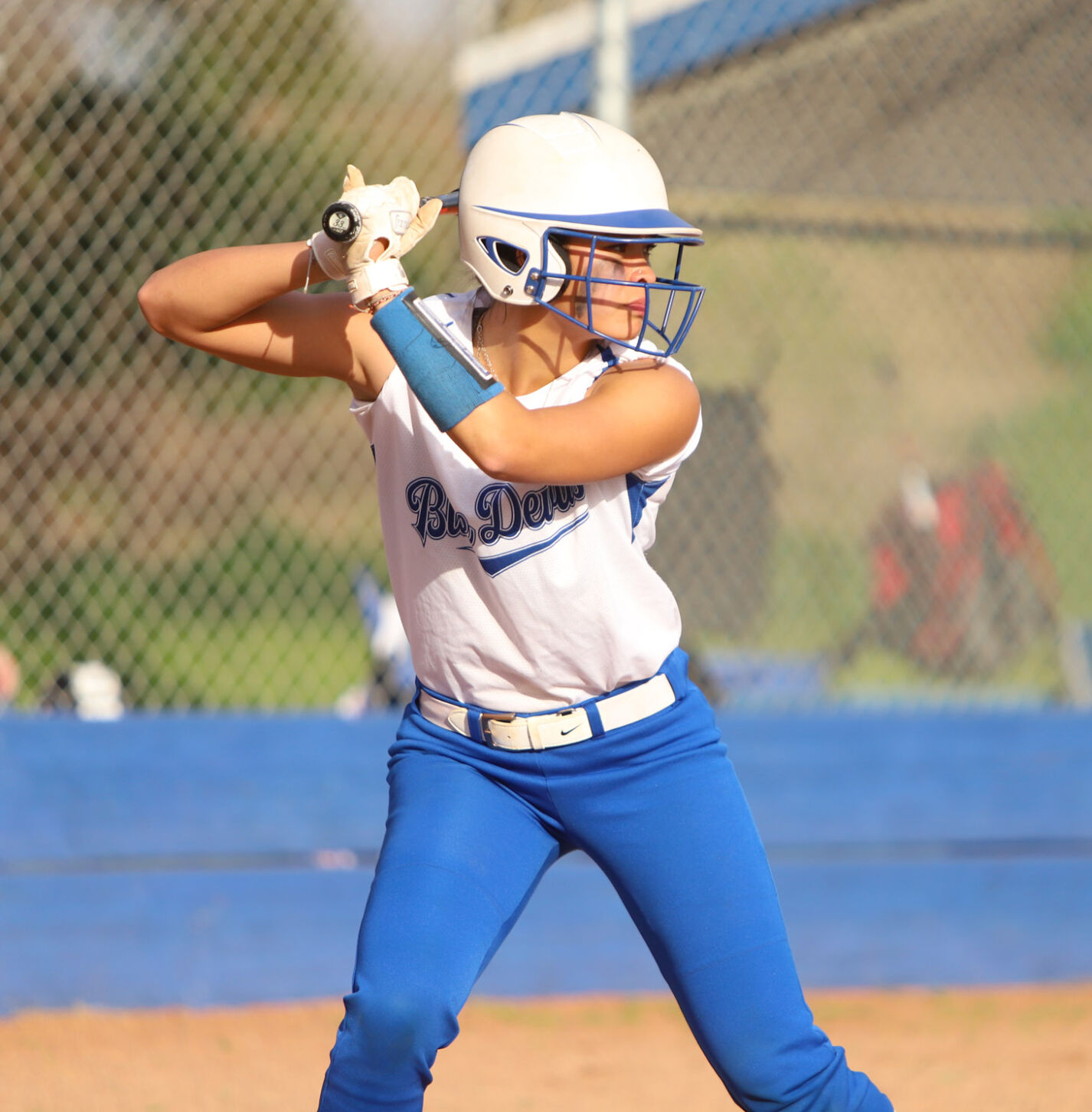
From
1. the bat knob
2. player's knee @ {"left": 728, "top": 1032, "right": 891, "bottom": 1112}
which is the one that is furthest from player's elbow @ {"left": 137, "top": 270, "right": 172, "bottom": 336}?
player's knee @ {"left": 728, "top": 1032, "right": 891, "bottom": 1112}

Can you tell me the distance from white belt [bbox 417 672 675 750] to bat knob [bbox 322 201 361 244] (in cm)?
78

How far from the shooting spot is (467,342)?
2299mm

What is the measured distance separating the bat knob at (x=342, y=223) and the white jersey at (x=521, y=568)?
0.28 meters

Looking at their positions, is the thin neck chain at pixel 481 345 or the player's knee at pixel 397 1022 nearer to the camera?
the player's knee at pixel 397 1022

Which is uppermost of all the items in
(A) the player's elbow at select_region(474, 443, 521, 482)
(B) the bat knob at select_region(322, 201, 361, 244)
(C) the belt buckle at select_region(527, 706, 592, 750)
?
(B) the bat knob at select_region(322, 201, 361, 244)

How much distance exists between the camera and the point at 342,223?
1.97 meters

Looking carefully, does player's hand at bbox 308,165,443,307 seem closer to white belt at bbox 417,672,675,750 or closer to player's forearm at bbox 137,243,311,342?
player's forearm at bbox 137,243,311,342

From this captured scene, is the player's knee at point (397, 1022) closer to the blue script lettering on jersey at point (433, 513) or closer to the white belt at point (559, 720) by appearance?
the white belt at point (559, 720)

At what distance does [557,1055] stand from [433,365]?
2.77m

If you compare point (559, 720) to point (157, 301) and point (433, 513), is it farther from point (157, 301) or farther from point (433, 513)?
point (157, 301)

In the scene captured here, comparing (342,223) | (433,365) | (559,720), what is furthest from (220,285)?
(559,720)

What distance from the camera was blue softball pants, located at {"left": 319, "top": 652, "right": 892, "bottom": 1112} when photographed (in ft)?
6.64

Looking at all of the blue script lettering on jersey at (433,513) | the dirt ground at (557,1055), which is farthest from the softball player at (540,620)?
the dirt ground at (557,1055)

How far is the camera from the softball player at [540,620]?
6.74ft
